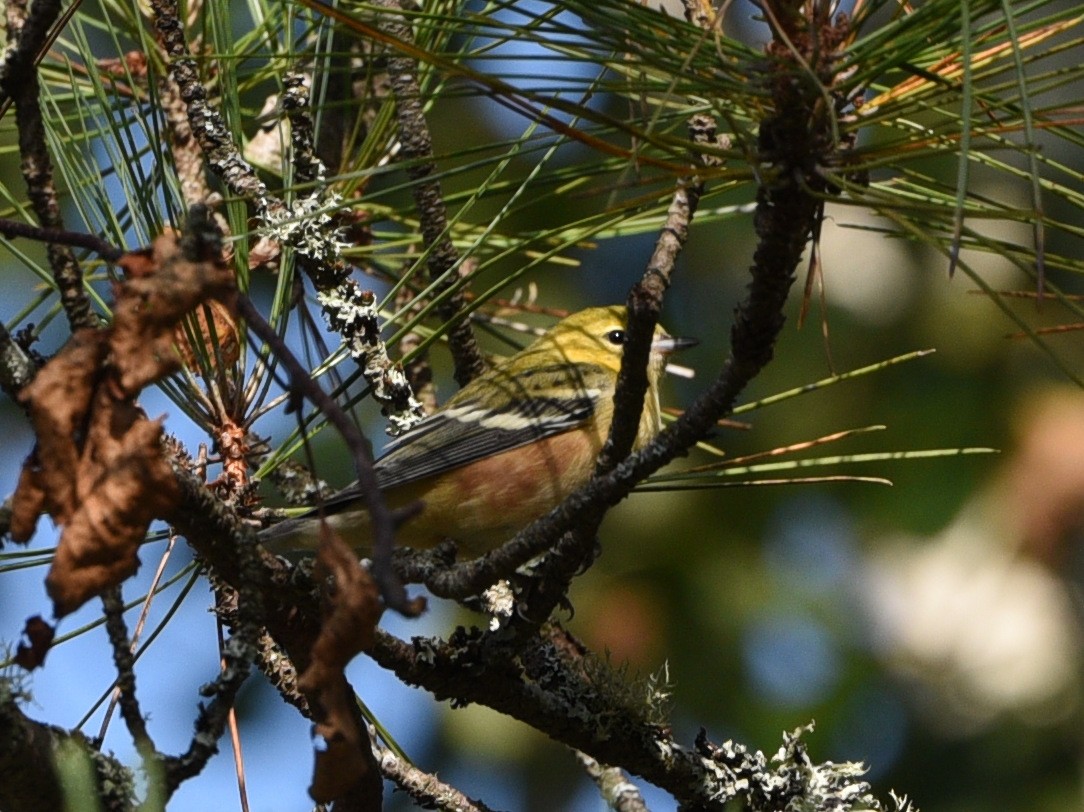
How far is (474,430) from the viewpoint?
159 inches

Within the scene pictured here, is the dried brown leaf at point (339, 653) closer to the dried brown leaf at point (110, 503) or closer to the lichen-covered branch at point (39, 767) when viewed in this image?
the dried brown leaf at point (110, 503)

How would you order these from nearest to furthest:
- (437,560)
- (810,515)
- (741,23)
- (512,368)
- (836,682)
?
(437,560) → (512,368) → (836,682) → (810,515) → (741,23)

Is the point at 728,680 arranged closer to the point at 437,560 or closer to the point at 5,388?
the point at 437,560

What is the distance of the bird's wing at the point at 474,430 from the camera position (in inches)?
143

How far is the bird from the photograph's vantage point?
12.3 feet

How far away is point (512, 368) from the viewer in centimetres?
454

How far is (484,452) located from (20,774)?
2.36 meters

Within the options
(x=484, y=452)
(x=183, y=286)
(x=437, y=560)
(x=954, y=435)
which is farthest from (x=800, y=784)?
(x=954, y=435)

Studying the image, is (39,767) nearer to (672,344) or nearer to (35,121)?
(35,121)

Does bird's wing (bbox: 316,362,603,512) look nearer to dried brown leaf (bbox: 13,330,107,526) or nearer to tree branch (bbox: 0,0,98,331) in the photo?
tree branch (bbox: 0,0,98,331)

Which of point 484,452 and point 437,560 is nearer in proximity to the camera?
point 437,560

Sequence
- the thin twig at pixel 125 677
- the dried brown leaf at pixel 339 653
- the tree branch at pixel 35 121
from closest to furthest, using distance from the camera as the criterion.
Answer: the dried brown leaf at pixel 339 653 < the thin twig at pixel 125 677 < the tree branch at pixel 35 121

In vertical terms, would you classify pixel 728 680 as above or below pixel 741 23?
below

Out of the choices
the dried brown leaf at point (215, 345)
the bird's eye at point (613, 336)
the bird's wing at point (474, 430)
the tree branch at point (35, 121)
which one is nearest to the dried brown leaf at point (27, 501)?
the tree branch at point (35, 121)
